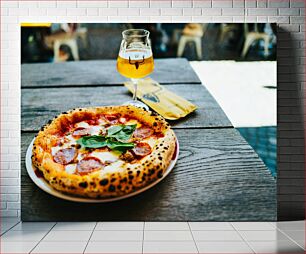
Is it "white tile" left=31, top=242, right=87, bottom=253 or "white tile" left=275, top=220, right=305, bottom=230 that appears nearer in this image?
"white tile" left=31, top=242, right=87, bottom=253

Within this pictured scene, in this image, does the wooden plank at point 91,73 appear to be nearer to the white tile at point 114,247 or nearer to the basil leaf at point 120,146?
the basil leaf at point 120,146

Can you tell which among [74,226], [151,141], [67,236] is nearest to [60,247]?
[67,236]

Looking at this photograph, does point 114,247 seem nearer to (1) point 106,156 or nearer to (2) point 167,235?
(2) point 167,235

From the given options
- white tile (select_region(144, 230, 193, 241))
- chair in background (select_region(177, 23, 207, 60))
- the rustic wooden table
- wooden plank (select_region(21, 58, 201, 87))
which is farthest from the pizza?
chair in background (select_region(177, 23, 207, 60))

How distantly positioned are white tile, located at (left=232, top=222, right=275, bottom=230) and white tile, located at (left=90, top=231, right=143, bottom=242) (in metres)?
0.71

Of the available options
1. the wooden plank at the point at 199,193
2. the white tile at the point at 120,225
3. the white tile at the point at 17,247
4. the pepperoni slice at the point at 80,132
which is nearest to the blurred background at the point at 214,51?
the wooden plank at the point at 199,193

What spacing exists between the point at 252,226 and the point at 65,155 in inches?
56.0

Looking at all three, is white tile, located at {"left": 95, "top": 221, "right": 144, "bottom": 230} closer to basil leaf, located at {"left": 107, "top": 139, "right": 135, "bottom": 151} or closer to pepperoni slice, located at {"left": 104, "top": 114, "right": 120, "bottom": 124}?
basil leaf, located at {"left": 107, "top": 139, "right": 135, "bottom": 151}

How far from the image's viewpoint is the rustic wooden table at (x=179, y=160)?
3586 millimetres

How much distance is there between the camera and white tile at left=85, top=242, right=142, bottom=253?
2971mm

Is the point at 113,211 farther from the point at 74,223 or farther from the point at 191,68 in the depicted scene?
the point at 191,68

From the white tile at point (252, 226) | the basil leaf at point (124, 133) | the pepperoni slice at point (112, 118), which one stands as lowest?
the white tile at point (252, 226)

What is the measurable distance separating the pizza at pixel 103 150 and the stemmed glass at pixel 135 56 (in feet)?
0.88

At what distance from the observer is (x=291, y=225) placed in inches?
143
